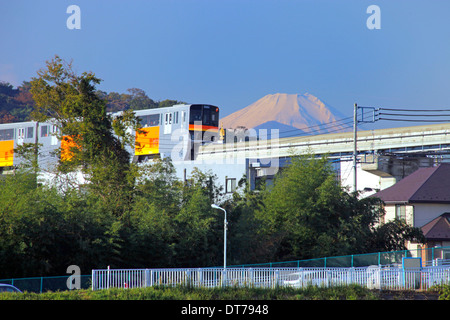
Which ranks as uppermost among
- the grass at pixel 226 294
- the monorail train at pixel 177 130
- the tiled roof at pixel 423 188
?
the monorail train at pixel 177 130

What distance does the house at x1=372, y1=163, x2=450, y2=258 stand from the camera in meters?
38.5

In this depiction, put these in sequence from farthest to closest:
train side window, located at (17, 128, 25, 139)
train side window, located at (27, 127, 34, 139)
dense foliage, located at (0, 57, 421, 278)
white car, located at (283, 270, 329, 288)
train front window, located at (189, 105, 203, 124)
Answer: train side window, located at (17, 128, 25, 139) < train side window, located at (27, 127, 34, 139) < train front window, located at (189, 105, 203, 124) < dense foliage, located at (0, 57, 421, 278) < white car, located at (283, 270, 329, 288)

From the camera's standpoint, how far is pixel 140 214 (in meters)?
32.2

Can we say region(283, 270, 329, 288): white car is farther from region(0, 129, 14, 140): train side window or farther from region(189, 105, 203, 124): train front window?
region(0, 129, 14, 140): train side window

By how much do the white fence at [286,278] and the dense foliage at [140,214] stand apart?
6.61 m

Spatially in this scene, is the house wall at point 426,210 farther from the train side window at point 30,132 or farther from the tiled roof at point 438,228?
the train side window at point 30,132

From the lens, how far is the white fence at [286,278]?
65.4 feet

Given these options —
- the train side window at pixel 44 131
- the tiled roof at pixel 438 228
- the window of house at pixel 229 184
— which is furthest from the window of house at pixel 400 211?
the train side window at pixel 44 131

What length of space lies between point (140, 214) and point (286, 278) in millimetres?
12591

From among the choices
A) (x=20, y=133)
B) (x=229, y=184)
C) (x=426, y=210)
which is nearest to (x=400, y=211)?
(x=426, y=210)

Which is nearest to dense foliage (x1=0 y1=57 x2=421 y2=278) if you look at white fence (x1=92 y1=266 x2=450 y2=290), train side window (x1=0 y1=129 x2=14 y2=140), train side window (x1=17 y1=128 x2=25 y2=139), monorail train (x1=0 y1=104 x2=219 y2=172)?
white fence (x1=92 y1=266 x2=450 y2=290)

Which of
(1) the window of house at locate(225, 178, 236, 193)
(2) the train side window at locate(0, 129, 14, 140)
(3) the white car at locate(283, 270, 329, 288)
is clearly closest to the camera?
(3) the white car at locate(283, 270, 329, 288)

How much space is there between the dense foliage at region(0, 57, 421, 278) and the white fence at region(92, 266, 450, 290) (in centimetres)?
661
